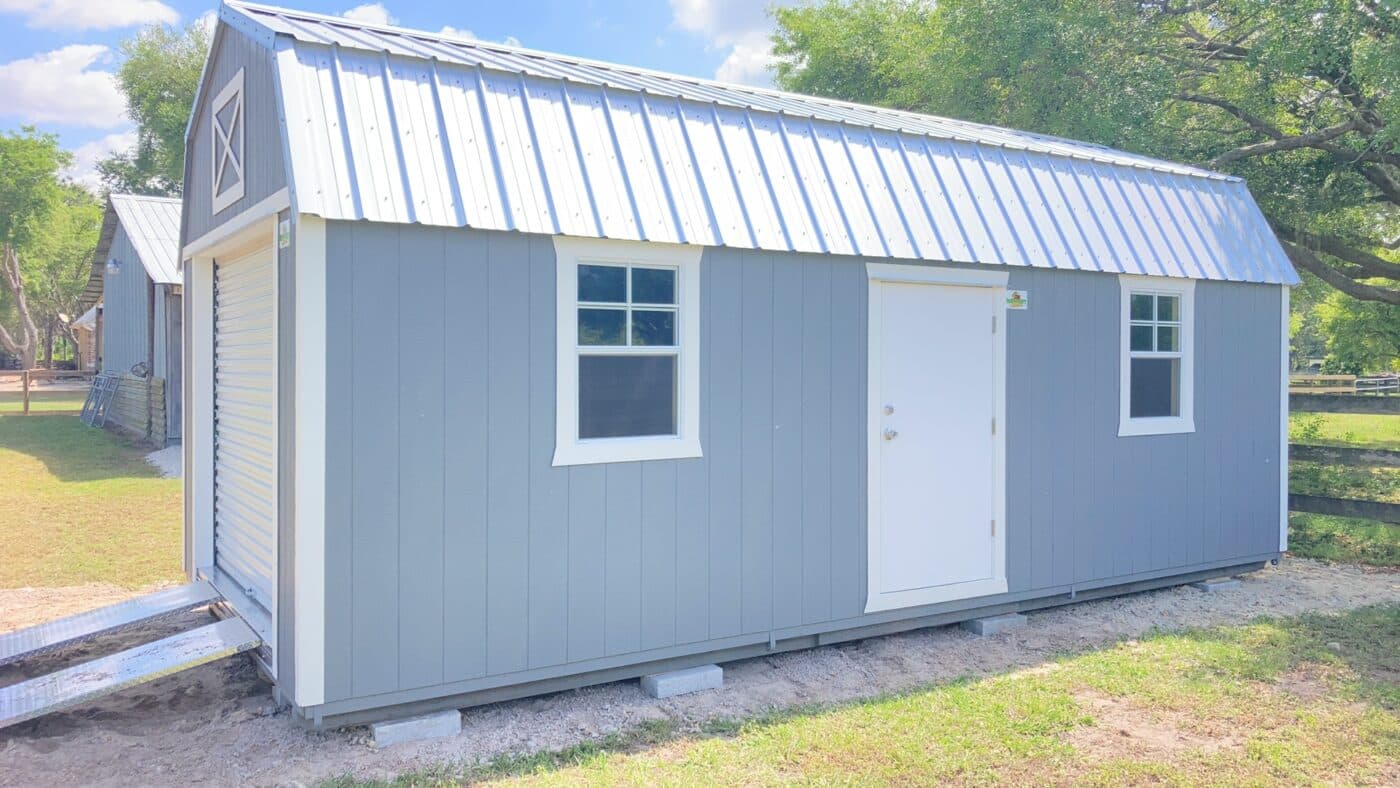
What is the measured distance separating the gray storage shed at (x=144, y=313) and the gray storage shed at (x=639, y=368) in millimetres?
9362

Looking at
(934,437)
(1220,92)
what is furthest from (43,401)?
(1220,92)

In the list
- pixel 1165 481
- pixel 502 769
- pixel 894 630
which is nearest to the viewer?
pixel 502 769

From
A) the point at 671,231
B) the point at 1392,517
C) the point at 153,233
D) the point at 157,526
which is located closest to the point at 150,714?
the point at 671,231

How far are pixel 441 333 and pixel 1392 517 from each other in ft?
24.8

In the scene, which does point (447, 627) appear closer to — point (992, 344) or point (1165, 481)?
point (992, 344)

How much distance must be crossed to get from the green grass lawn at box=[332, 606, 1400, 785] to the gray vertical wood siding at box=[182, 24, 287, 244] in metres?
2.65

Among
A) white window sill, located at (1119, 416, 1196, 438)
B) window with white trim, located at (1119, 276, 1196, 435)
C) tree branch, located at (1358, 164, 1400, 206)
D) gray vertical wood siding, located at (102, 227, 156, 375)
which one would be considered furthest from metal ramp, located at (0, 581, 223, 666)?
tree branch, located at (1358, 164, 1400, 206)

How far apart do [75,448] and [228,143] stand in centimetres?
1147

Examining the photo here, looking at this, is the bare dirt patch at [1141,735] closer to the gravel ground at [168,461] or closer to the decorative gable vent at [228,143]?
the decorative gable vent at [228,143]

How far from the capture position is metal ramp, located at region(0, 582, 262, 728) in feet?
13.3

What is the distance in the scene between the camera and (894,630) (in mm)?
5734

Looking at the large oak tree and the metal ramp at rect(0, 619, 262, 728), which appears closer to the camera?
the metal ramp at rect(0, 619, 262, 728)

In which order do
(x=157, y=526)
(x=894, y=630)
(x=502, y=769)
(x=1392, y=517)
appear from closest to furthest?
(x=502, y=769)
(x=894, y=630)
(x=1392, y=517)
(x=157, y=526)

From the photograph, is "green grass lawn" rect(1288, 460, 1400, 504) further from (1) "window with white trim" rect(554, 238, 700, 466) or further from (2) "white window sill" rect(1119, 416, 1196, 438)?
(1) "window with white trim" rect(554, 238, 700, 466)
